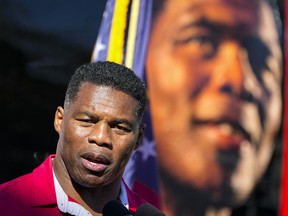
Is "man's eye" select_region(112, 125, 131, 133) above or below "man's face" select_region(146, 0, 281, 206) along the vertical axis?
below

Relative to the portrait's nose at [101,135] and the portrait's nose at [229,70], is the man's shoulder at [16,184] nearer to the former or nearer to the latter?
the portrait's nose at [101,135]

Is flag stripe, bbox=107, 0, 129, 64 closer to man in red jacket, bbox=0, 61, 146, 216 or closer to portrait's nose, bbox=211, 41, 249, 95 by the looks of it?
portrait's nose, bbox=211, 41, 249, 95

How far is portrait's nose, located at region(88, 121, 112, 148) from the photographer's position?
1946mm

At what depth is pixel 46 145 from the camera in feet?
12.7

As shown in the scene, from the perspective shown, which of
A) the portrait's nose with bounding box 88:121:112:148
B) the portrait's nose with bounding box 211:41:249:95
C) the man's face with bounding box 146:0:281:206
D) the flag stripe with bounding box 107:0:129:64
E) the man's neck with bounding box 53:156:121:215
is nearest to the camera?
the portrait's nose with bounding box 88:121:112:148

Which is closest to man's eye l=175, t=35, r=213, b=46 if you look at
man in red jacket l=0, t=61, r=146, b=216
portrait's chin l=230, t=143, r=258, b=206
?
portrait's chin l=230, t=143, r=258, b=206

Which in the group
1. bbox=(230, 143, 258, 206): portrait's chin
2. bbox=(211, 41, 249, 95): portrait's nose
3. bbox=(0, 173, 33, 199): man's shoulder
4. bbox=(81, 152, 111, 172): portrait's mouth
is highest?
bbox=(211, 41, 249, 95): portrait's nose

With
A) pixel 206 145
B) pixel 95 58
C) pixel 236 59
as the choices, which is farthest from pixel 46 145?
pixel 236 59

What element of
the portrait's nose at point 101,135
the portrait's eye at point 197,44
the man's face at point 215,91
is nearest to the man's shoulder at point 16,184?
the portrait's nose at point 101,135

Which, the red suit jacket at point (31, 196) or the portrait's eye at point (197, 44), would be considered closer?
the red suit jacket at point (31, 196)

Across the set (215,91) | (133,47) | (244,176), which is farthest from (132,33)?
(244,176)

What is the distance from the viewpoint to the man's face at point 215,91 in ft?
13.3

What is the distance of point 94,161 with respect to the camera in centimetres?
195

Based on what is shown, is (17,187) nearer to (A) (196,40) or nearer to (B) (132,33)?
(B) (132,33)
